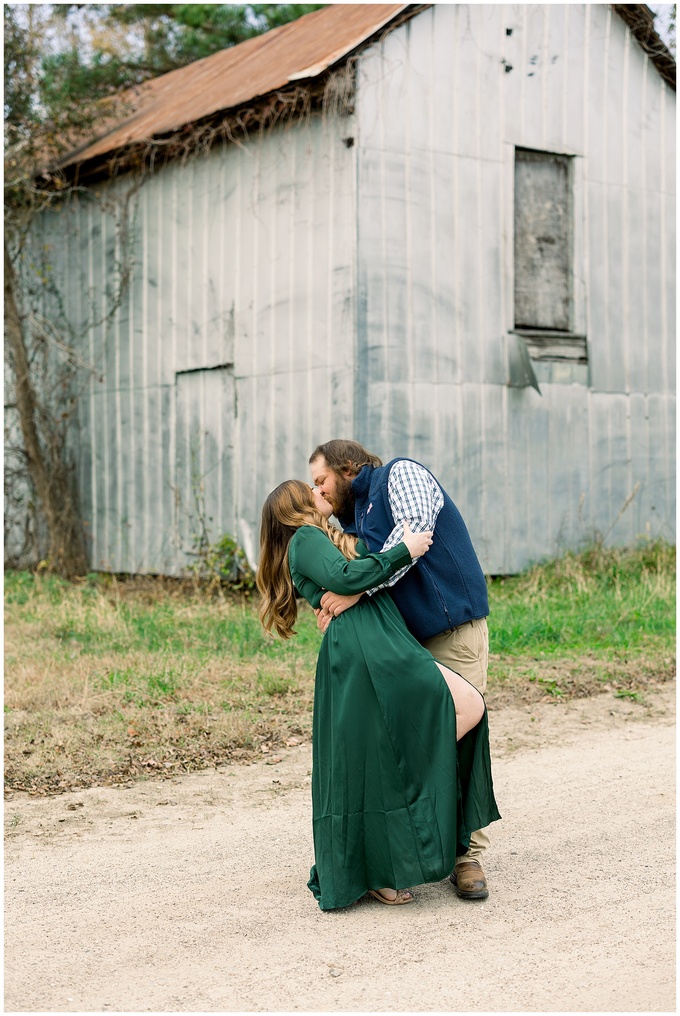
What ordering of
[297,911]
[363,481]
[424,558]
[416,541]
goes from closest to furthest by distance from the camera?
[297,911] → [416,541] → [424,558] → [363,481]

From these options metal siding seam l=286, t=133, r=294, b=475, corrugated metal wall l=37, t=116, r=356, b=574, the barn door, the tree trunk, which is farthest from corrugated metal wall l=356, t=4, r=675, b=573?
the tree trunk

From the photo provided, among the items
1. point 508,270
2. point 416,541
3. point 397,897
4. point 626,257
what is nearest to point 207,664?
point 397,897

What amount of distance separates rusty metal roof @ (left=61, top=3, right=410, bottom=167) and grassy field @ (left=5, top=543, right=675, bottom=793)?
534 centimetres

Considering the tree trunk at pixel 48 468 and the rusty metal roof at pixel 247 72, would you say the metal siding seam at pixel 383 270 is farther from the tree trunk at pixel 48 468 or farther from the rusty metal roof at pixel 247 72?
the tree trunk at pixel 48 468

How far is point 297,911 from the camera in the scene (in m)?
4.34

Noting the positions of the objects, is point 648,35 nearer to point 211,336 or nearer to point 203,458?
point 211,336

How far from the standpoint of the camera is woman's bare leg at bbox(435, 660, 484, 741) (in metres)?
4.47

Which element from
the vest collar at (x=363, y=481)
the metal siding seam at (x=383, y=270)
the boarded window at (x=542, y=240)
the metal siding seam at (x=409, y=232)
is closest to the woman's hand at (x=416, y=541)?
the vest collar at (x=363, y=481)

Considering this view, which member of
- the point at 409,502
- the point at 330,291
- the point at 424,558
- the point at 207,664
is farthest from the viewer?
the point at 330,291

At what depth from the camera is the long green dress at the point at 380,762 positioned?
4.34 meters

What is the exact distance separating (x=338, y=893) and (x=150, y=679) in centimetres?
380

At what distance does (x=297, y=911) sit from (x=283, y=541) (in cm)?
146

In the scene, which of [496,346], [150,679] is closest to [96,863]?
[150,679]

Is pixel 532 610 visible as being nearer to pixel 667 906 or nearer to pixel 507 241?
pixel 507 241
